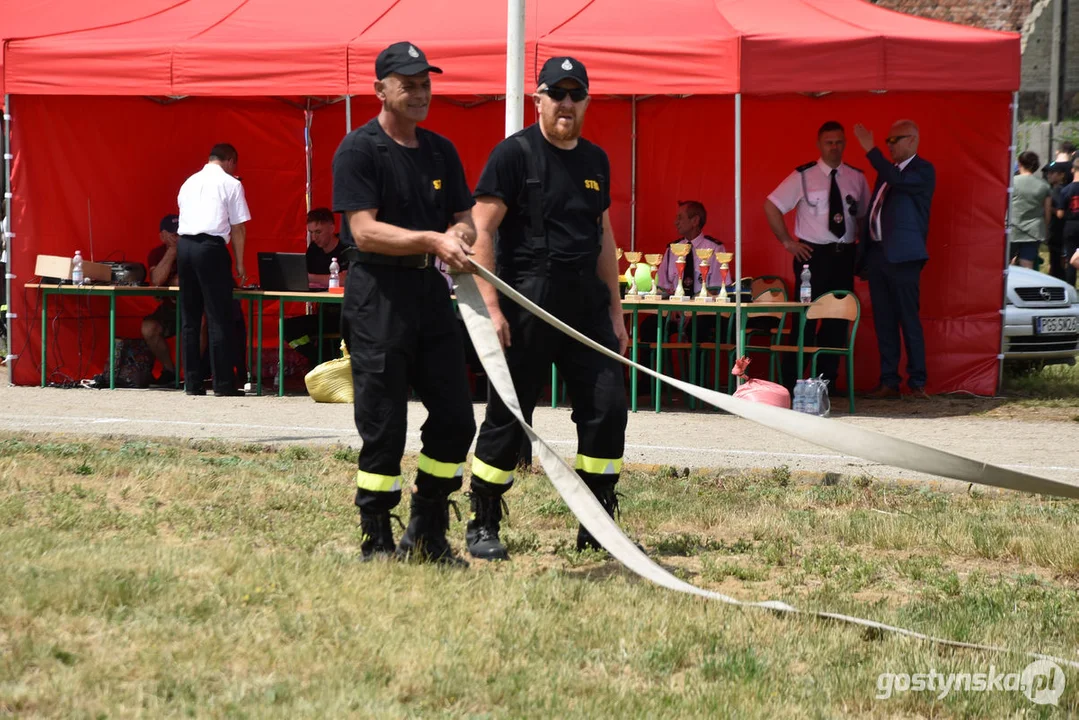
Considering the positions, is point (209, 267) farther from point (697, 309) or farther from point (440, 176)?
point (440, 176)

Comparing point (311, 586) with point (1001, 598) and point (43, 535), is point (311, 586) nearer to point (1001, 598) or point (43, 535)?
point (43, 535)

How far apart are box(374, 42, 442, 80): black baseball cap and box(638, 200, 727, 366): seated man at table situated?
22.5 ft

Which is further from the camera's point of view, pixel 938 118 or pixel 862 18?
pixel 938 118

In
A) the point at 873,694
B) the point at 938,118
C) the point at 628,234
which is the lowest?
the point at 873,694

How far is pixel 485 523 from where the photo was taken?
5949mm

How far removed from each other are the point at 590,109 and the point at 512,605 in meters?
9.36

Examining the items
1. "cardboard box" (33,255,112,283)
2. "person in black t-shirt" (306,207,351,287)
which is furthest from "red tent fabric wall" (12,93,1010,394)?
"person in black t-shirt" (306,207,351,287)

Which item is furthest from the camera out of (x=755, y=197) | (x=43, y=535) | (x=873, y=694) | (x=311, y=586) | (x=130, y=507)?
(x=755, y=197)

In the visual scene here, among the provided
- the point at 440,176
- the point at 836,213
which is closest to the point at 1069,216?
the point at 836,213

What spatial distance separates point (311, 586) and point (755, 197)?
8.80 metres

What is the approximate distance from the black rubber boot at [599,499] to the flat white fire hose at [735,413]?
53 cm

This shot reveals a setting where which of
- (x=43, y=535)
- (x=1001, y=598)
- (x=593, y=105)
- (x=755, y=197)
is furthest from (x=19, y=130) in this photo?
(x=1001, y=598)

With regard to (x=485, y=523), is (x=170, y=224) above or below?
above

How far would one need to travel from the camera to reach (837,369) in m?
12.2
